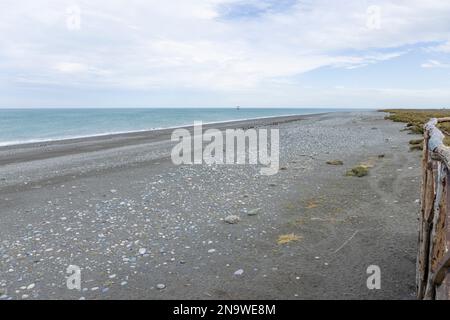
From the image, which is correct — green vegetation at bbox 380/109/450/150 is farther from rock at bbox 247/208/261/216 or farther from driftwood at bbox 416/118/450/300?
rock at bbox 247/208/261/216

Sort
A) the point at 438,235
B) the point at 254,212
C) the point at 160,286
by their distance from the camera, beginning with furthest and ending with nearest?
1. the point at 254,212
2. the point at 160,286
3. the point at 438,235

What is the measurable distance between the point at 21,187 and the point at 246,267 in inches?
510

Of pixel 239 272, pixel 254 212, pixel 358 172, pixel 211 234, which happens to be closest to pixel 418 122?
pixel 358 172

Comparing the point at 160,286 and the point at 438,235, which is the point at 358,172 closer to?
the point at 160,286

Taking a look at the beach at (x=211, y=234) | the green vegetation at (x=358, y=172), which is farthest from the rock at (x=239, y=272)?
the green vegetation at (x=358, y=172)

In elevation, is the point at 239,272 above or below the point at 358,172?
below

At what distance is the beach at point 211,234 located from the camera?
6.95 metres

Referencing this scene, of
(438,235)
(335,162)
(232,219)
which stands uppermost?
(438,235)

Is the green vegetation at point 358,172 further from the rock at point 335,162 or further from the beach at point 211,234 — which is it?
the rock at point 335,162

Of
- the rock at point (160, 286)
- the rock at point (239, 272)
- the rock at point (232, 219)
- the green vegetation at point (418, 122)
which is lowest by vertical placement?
the rock at point (160, 286)

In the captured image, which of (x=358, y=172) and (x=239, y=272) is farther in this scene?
(x=358, y=172)

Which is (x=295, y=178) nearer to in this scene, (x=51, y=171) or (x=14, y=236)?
(x=14, y=236)

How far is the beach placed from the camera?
6.95m

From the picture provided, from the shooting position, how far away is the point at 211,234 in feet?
31.7
